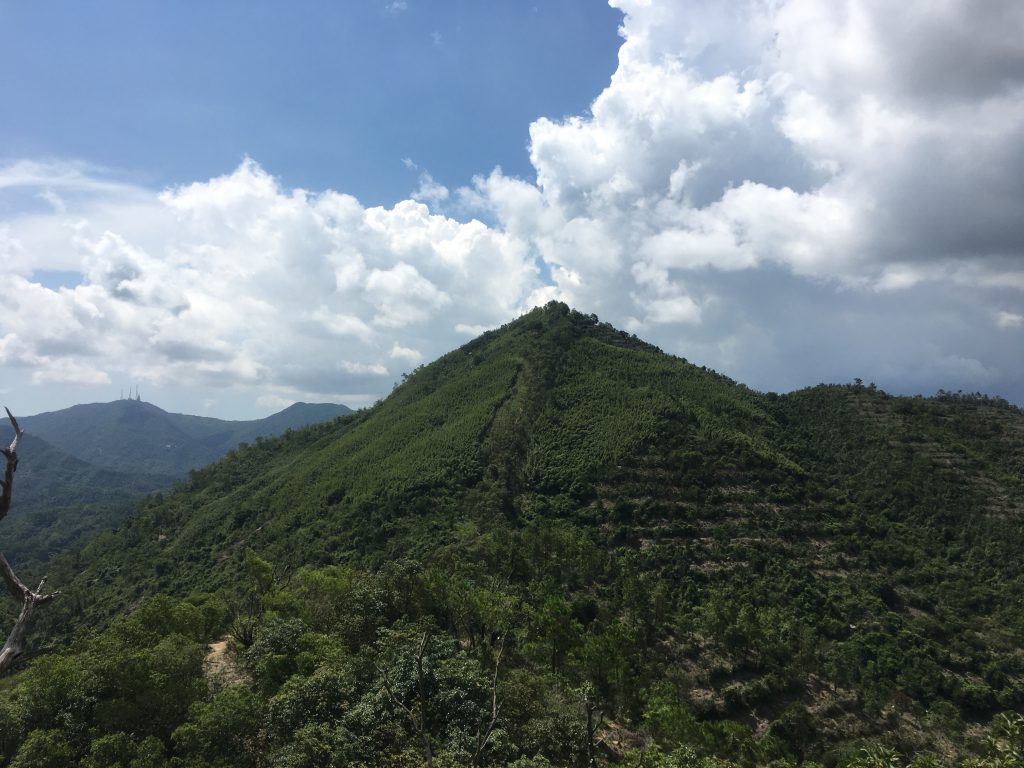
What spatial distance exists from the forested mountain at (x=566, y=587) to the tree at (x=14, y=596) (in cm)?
759

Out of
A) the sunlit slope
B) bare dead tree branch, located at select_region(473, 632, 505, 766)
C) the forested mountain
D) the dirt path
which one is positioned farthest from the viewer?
the sunlit slope

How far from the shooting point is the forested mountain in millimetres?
20625

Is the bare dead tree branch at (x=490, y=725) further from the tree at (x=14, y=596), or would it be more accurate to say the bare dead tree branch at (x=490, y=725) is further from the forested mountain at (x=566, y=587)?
the tree at (x=14, y=596)

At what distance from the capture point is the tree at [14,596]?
7281 mm

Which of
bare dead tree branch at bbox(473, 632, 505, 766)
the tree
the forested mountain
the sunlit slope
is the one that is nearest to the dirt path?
the forested mountain

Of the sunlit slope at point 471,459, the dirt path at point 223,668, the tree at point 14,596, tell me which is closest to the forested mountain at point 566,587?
the dirt path at point 223,668

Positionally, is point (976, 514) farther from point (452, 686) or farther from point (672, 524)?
point (452, 686)

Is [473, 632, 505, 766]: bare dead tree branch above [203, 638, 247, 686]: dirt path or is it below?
above

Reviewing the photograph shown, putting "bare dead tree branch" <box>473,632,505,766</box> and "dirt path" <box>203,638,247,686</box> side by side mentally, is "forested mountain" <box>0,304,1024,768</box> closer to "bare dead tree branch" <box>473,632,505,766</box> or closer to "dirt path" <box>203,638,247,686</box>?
"dirt path" <box>203,638,247,686</box>

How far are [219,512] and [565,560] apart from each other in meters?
67.9

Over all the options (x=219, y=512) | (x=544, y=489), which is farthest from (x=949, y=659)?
(x=219, y=512)

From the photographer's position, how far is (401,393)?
13250 cm

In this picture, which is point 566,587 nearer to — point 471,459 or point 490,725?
point 471,459

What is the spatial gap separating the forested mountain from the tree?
7.59 metres
